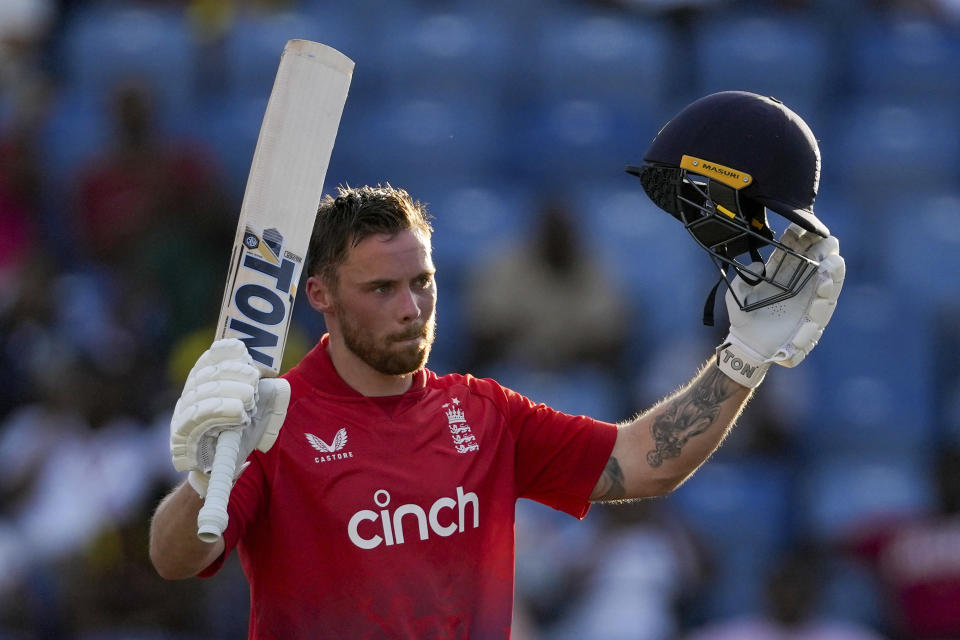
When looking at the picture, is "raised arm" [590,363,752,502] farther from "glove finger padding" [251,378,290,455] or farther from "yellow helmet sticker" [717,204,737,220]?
"glove finger padding" [251,378,290,455]

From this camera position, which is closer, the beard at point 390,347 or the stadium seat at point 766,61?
the beard at point 390,347

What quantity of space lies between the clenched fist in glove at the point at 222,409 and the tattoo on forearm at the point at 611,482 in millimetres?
903

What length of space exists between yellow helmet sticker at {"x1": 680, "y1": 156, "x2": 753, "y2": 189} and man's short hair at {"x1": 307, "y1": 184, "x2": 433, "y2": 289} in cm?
67

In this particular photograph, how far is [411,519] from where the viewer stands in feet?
10.9

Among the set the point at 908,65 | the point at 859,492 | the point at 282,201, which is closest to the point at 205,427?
the point at 282,201

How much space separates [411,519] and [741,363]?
2.81ft

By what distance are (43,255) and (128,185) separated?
1.96ft

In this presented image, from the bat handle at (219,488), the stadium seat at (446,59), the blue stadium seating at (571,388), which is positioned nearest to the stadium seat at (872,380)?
the blue stadium seating at (571,388)

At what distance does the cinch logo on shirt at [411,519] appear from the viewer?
329cm

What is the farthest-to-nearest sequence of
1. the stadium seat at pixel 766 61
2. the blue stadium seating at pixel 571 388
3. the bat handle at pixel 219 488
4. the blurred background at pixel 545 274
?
the stadium seat at pixel 766 61
the blue stadium seating at pixel 571 388
the blurred background at pixel 545 274
the bat handle at pixel 219 488

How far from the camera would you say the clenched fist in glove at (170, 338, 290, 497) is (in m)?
2.90

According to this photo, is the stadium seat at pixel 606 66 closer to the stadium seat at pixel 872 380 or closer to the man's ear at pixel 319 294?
the stadium seat at pixel 872 380

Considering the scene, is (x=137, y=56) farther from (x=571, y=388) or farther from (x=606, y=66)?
(x=571, y=388)

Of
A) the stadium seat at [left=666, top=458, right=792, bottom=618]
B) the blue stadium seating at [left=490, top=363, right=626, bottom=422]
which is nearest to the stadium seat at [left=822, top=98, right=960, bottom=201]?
the stadium seat at [left=666, top=458, right=792, bottom=618]
